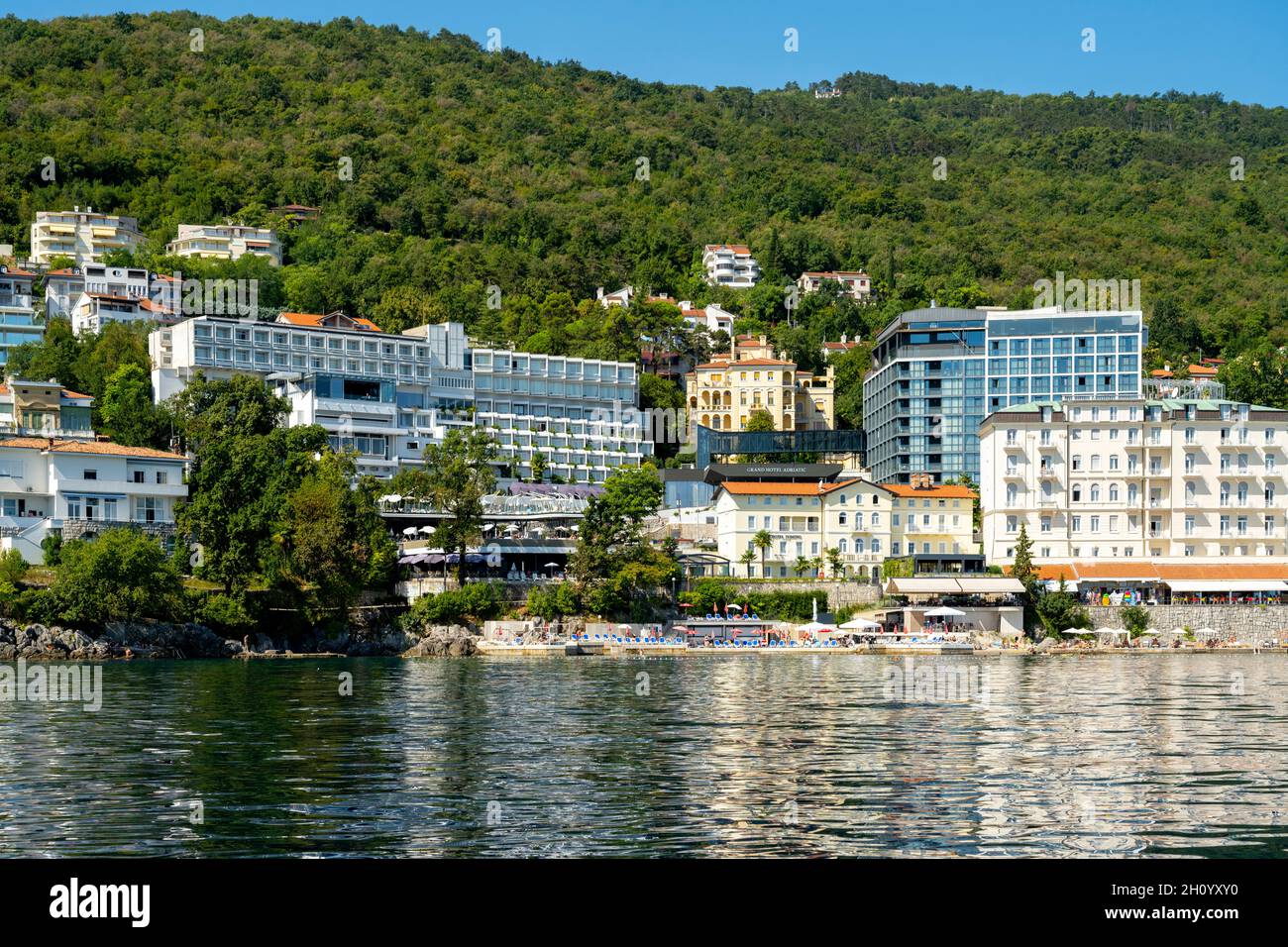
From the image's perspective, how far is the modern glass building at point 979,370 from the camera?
114812mm

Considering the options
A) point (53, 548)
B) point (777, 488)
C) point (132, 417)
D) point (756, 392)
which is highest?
point (756, 392)

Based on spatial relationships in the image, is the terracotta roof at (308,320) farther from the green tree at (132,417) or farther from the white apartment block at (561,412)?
the green tree at (132,417)

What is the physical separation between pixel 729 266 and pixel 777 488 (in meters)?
79.8

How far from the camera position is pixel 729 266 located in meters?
171

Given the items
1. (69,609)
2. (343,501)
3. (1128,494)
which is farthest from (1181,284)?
(69,609)

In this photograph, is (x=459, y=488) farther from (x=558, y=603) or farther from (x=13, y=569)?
(x=13, y=569)

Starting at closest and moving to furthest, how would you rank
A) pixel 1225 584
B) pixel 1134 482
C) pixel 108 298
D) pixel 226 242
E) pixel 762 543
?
1. pixel 1225 584
2. pixel 762 543
3. pixel 1134 482
4. pixel 108 298
5. pixel 226 242

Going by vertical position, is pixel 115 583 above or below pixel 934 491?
below

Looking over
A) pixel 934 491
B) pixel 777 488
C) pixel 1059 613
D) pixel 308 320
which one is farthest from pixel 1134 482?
pixel 308 320

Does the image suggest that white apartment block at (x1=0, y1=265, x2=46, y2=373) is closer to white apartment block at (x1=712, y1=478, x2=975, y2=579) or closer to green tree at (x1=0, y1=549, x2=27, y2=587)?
green tree at (x1=0, y1=549, x2=27, y2=587)

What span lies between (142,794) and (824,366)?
A: 123 m

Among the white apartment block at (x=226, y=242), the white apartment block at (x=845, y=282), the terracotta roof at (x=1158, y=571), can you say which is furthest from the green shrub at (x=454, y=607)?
the white apartment block at (x=845, y=282)

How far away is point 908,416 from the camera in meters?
118

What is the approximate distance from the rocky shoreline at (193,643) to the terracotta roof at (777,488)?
2218cm
